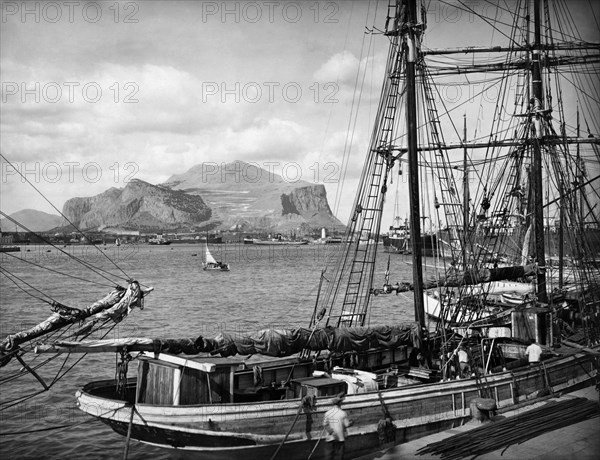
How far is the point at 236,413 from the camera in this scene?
14875mm

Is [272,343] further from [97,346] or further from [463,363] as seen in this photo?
[463,363]

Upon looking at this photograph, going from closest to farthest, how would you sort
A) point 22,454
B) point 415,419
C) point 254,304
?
point 415,419, point 22,454, point 254,304

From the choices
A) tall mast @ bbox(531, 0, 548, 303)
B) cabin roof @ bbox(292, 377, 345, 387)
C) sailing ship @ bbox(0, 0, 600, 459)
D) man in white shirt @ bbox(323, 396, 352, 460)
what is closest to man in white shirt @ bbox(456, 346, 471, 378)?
sailing ship @ bbox(0, 0, 600, 459)

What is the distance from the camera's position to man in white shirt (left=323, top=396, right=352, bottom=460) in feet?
49.6

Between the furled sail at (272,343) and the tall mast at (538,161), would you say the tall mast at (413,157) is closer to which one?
the furled sail at (272,343)

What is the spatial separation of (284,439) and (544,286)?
59.1ft

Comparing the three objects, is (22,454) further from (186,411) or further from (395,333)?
(395,333)

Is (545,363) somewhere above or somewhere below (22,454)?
above

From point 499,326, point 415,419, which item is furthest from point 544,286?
point 415,419

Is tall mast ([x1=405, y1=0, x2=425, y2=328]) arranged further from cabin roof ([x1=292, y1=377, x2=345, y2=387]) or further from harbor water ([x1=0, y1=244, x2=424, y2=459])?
harbor water ([x1=0, y1=244, x2=424, y2=459])

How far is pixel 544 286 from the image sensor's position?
91.0 ft

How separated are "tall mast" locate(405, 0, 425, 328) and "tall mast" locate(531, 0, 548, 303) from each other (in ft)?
29.6

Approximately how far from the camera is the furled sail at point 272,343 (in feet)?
51.1

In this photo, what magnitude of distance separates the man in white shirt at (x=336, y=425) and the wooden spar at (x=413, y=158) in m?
6.48
